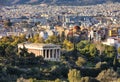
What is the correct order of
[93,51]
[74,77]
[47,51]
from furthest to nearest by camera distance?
[93,51] < [47,51] < [74,77]

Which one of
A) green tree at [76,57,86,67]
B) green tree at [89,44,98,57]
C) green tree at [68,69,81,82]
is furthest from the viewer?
green tree at [89,44,98,57]

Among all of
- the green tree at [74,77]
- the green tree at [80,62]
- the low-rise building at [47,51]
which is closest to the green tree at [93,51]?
the low-rise building at [47,51]

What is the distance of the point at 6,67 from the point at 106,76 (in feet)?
19.5

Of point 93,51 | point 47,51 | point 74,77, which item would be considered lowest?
point 93,51

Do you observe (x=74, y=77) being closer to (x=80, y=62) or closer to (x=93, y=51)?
(x=80, y=62)

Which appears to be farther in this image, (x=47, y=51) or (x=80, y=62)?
(x=47, y=51)

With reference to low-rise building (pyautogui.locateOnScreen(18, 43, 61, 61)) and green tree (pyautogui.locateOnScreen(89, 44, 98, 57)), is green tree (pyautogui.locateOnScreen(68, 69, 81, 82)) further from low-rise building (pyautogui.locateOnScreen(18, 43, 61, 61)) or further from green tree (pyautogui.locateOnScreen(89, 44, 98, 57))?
green tree (pyautogui.locateOnScreen(89, 44, 98, 57))

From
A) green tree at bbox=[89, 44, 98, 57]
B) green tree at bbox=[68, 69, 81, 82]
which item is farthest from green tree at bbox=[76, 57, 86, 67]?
green tree at bbox=[68, 69, 81, 82]

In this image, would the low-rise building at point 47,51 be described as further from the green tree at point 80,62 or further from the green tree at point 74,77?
the green tree at point 74,77

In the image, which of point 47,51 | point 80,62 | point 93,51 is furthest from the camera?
point 93,51

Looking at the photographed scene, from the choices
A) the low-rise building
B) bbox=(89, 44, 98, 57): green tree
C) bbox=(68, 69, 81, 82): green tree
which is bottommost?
bbox=(89, 44, 98, 57): green tree

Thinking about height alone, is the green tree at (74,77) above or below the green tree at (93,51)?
above

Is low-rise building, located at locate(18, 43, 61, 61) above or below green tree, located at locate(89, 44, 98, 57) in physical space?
above

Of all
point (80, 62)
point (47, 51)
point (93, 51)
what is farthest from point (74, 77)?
point (93, 51)
